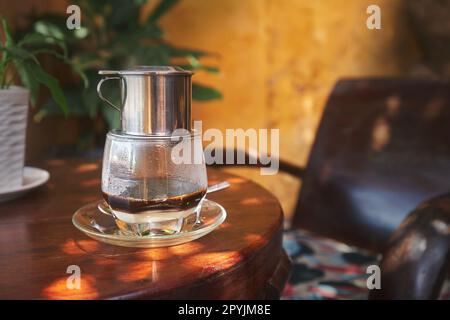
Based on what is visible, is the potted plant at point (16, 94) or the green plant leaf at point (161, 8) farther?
the green plant leaf at point (161, 8)

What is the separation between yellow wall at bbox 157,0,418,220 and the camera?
2.81m

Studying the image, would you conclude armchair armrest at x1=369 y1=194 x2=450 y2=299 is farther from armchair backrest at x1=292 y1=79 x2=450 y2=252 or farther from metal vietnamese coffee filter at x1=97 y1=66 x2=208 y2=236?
armchair backrest at x1=292 y1=79 x2=450 y2=252

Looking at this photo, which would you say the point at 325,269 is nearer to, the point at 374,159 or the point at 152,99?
the point at 374,159

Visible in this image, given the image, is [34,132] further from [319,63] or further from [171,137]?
[171,137]

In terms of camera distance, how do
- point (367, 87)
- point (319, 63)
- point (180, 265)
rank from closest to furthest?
point (180, 265) → point (367, 87) → point (319, 63)

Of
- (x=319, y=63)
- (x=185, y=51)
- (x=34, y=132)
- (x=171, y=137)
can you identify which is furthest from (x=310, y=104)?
(x=171, y=137)

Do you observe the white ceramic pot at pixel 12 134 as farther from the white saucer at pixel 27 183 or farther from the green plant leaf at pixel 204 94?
the green plant leaf at pixel 204 94

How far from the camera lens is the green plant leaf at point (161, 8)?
240 centimetres

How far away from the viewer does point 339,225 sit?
179 cm

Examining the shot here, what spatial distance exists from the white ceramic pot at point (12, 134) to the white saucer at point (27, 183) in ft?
0.05

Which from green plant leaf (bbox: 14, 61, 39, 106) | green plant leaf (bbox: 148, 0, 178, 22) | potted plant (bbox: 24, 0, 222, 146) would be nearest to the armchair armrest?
green plant leaf (bbox: 14, 61, 39, 106)

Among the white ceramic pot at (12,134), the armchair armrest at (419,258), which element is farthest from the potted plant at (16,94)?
the armchair armrest at (419,258)

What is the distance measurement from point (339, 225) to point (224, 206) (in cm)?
88

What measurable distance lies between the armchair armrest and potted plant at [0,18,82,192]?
701 millimetres
